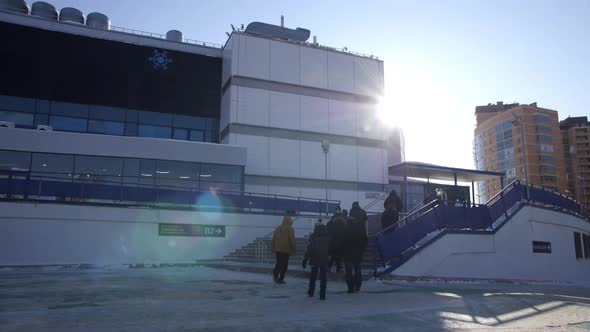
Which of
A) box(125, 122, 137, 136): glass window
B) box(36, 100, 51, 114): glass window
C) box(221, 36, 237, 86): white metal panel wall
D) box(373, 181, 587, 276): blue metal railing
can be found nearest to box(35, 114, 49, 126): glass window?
box(36, 100, 51, 114): glass window

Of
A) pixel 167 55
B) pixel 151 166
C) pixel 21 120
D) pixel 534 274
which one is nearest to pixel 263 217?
pixel 151 166

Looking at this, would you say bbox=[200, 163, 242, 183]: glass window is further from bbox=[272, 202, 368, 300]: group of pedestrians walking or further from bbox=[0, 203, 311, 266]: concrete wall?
bbox=[272, 202, 368, 300]: group of pedestrians walking

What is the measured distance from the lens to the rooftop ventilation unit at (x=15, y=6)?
31653 mm

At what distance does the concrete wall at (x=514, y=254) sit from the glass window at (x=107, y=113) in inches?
944

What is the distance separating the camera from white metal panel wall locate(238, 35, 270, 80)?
101ft

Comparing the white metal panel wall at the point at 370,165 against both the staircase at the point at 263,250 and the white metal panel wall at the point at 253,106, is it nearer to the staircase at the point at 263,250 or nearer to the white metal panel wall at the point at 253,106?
the white metal panel wall at the point at 253,106

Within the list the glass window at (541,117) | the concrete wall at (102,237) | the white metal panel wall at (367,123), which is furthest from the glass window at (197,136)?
the glass window at (541,117)

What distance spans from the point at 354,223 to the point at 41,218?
14759 millimetres

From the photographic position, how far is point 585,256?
2288 cm

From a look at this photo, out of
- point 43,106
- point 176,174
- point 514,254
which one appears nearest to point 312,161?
point 176,174

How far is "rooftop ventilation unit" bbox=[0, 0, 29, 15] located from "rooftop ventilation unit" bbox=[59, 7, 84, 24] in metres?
2.37

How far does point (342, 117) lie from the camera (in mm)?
33156

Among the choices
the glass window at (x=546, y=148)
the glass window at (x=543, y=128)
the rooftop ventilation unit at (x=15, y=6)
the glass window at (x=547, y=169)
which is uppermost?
the glass window at (x=543, y=128)

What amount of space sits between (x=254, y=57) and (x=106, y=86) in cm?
1005
